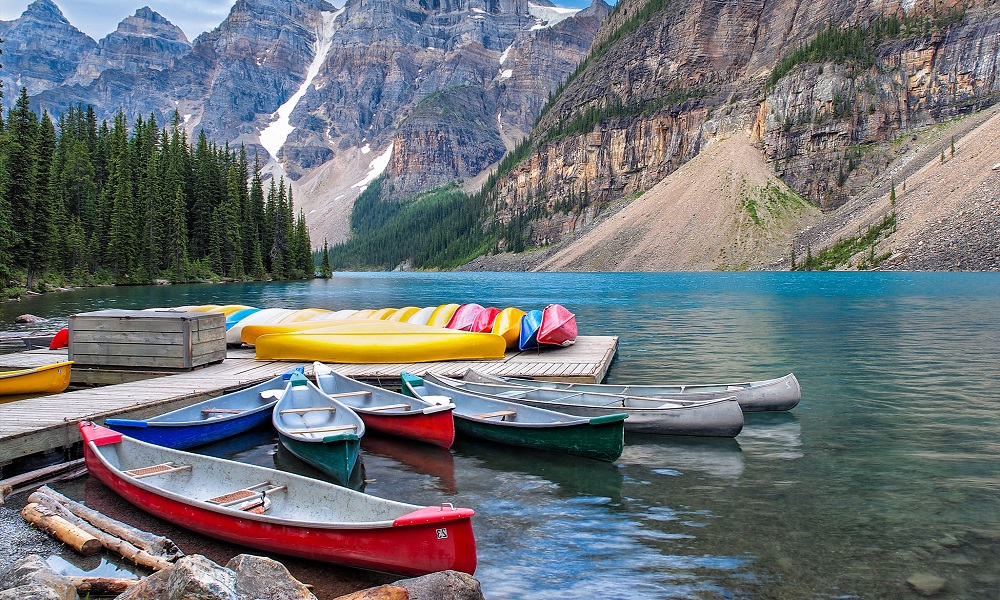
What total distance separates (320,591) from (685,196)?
464 feet

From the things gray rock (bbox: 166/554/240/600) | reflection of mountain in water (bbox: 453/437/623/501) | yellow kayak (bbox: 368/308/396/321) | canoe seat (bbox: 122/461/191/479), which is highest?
yellow kayak (bbox: 368/308/396/321)

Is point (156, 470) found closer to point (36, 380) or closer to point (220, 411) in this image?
point (220, 411)

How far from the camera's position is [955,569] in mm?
7254

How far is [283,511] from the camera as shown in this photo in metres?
7.86

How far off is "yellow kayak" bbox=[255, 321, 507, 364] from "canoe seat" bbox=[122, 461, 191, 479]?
9.60 metres

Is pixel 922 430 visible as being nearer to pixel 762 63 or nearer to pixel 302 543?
pixel 302 543

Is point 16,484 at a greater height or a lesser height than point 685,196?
lesser


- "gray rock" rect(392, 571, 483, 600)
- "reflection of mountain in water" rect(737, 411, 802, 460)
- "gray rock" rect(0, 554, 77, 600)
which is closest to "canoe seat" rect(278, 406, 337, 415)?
"gray rock" rect(0, 554, 77, 600)

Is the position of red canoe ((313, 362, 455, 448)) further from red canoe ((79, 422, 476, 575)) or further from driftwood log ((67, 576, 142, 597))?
driftwood log ((67, 576, 142, 597))

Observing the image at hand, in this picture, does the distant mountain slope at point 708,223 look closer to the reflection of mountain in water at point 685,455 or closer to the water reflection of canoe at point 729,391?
the water reflection of canoe at point 729,391

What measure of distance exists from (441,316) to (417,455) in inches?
478

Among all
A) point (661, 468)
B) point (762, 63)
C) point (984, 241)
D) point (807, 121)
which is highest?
point (762, 63)

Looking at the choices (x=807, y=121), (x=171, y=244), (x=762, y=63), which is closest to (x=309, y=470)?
(x=171, y=244)

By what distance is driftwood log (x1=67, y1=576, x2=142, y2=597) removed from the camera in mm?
6156
